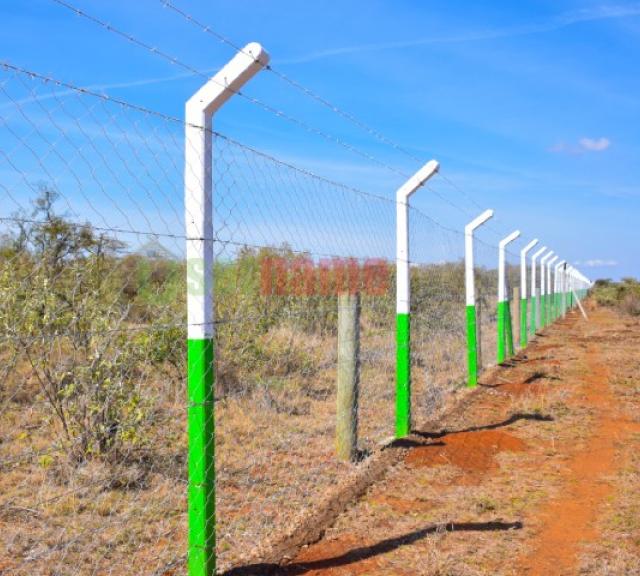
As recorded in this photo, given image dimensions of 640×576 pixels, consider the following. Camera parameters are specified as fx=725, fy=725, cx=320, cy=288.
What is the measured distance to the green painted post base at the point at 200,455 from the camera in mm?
3365

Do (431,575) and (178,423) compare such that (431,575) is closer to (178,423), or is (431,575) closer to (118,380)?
(118,380)

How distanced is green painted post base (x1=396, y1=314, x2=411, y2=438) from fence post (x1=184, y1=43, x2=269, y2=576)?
3.65m

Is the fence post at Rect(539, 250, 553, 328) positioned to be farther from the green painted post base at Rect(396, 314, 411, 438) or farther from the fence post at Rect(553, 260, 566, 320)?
the green painted post base at Rect(396, 314, 411, 438)

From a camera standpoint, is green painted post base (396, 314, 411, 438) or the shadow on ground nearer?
the shadow on ground

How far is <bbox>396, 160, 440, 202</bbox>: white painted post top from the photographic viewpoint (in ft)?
23.1

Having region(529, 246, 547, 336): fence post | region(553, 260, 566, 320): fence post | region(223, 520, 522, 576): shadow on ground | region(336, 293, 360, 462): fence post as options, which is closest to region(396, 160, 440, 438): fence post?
region(336, 293, 360, 462): fence post

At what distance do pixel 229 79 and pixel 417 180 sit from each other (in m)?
3.94

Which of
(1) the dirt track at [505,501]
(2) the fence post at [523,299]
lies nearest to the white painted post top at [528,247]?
(2) the fence post at [523,299]

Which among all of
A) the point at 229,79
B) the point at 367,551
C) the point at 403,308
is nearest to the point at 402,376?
the point at 403,308

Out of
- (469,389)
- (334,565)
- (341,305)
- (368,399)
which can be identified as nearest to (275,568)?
(334,565)

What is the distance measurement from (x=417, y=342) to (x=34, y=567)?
9645 mm

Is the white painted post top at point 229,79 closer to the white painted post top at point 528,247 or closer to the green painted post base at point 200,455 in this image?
the green painted post base at point 200,455

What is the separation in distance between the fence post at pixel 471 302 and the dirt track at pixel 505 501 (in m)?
1.00

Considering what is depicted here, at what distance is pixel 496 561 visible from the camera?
4117 millimetres
